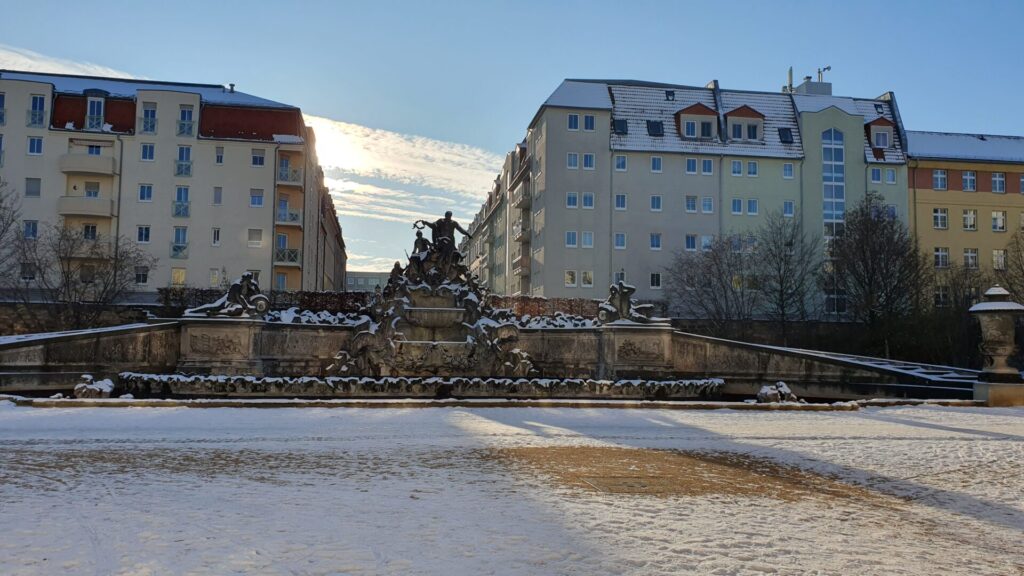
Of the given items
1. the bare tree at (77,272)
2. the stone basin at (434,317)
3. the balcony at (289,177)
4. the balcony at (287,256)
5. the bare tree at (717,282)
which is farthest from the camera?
the balcony at (289,177)

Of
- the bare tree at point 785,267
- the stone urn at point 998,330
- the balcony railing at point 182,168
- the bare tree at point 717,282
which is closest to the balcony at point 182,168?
the balcony railing at point 182,168

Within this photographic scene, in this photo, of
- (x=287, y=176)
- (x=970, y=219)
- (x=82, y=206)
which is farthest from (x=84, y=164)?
(x=970, y=219)

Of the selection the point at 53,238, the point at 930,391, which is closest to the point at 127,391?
the point at 930,391

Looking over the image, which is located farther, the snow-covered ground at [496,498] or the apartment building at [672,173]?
the apartment building at [672,173]

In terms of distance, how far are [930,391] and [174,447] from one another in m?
17.6

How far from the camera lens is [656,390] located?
756 inches

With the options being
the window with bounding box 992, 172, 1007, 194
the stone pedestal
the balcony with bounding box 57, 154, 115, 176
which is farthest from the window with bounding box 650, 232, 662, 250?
the stone pedestal

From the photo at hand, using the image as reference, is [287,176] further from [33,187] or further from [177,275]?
[33,187]

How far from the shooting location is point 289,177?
2152 inches

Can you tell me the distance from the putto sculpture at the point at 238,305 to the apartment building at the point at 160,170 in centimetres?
2995

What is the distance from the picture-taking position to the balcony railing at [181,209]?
2067 inches

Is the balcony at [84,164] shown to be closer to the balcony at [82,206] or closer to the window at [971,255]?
the balcony at [82,206]

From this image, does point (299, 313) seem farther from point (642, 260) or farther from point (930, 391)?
point (642, 260)

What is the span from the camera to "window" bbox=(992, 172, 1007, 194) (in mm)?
60812
